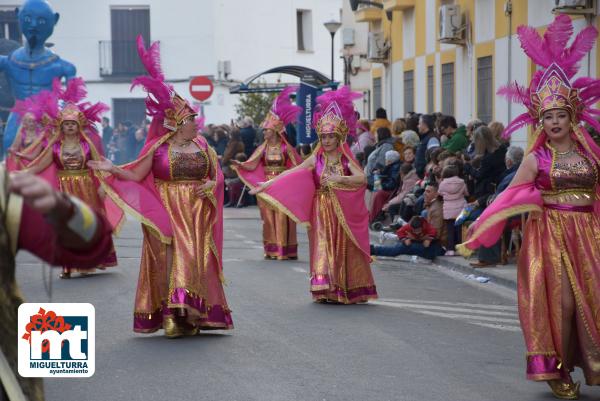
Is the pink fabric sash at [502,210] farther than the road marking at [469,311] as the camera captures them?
No

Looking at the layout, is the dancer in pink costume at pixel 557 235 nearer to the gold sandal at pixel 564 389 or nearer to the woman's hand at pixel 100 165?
the gold sandal at pixel 564 389

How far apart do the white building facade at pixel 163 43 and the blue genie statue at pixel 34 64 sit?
31021mm

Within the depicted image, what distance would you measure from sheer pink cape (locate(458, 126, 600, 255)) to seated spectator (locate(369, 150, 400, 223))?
12411mm

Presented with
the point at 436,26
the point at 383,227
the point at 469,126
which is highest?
the point at 436,26

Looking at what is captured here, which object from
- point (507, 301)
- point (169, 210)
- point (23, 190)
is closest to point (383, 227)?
point (507, 301)

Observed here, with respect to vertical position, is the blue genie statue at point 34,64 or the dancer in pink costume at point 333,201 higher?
the blue genie statue at point 34,64

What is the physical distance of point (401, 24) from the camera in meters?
32.1

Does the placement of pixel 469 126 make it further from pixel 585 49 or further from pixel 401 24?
pixel 401 24

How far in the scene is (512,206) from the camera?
850 cm

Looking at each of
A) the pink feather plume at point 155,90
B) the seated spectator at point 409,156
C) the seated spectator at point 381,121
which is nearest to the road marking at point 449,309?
the pink feather plume at point 155,90

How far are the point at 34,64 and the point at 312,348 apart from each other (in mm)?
7924

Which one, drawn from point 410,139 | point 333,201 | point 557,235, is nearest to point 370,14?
point 410,139

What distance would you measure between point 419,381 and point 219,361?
57.7 inches

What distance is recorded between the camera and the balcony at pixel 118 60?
4850cm
